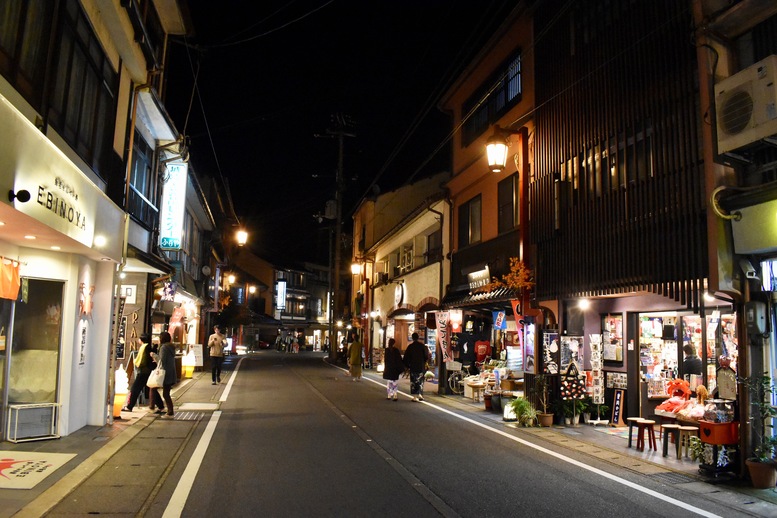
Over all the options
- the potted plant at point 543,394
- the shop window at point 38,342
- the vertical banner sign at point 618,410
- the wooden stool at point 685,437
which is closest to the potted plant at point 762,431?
the wooden stool at point 685,437

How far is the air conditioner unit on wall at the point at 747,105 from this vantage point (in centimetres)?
786

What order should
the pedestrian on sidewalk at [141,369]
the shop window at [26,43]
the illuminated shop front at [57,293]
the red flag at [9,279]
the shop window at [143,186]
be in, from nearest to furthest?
the shop window at [26,43], the illuminated shop front at [57,293], the red flag at [9,279], the pedestrian on sidewalk at [141,369], the shop window at [143,186]

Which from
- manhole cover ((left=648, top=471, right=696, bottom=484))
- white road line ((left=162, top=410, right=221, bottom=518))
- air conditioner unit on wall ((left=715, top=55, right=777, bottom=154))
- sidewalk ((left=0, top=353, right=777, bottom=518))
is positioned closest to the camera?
white road line ((left=162, top=410, right=221, bottom=518))

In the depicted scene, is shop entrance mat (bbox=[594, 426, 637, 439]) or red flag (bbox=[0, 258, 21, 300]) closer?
red flag (bbox=[0, 258, 21, 300])

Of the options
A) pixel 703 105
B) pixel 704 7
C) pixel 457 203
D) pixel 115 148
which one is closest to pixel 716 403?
pixel 703 105

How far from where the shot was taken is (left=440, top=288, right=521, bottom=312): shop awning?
15.4 meters

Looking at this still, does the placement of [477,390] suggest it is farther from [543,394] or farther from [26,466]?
[26,466]

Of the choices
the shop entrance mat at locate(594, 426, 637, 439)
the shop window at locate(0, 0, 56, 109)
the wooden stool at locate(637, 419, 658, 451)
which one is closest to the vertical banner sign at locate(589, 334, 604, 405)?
the shop entrance mat at locate(594, 426, 637, 439)

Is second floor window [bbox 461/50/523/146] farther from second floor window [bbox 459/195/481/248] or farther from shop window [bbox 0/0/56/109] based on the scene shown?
shop window [bbox 0/0/56/109]

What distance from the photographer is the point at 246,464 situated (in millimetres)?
8609

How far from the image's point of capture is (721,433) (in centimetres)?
834

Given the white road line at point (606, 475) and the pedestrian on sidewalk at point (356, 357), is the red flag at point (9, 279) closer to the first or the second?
the white road line at point (606, 475)

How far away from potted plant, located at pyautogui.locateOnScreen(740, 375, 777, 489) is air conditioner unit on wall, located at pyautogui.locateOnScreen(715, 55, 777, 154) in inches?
134

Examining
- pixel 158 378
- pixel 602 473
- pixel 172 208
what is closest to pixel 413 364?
pixel 158 378
